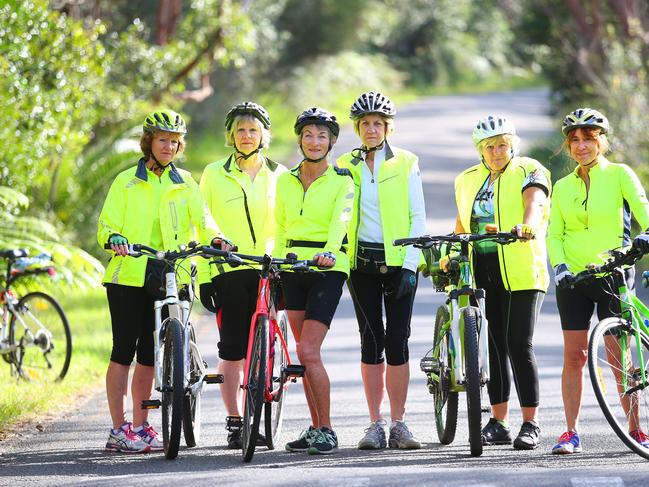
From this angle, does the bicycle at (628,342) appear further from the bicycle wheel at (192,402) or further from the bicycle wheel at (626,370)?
the bicycle wheel at (192,402)

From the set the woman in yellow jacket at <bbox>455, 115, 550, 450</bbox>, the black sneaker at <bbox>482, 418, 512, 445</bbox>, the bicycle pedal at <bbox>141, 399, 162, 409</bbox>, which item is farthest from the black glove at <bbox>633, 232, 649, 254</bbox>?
the bicycle pedal at <bbox>141, 399, 162, 409</bbox>

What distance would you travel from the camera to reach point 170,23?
25.4 metres

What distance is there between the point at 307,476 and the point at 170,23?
60.1 ft

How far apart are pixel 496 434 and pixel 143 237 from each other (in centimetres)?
268

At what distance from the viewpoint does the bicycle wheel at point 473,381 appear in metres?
8.65

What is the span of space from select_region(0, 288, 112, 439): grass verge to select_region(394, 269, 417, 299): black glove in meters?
3.00

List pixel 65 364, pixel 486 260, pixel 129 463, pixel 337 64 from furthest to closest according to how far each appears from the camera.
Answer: pixel 337 64, pixel 65 364, pixel 486 260, pixel 129 463

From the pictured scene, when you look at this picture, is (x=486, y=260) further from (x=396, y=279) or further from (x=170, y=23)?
(x=170, y=23)

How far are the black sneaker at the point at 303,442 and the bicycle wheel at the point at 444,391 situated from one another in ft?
2.83

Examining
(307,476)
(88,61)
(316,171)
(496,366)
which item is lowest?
(307,476)

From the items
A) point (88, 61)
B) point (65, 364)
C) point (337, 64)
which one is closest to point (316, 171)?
point (65, 364)

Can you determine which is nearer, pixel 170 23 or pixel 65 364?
pixel 65 364

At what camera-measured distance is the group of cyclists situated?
920cm

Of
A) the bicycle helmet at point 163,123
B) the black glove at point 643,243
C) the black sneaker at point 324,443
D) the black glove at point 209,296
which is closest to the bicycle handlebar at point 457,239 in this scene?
the black glove at point 643,243
